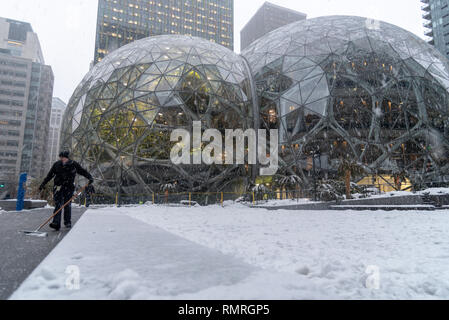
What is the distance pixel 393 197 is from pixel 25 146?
106 meters

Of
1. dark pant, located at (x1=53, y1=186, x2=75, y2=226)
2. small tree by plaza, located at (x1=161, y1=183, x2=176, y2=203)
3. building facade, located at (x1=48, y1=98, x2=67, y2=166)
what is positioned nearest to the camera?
dark pant, located at (x1=53, y1=186, x2=75, y2=226)

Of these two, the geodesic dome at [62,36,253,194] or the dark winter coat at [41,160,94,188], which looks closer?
the dark winter coat at [41,160,94,188]

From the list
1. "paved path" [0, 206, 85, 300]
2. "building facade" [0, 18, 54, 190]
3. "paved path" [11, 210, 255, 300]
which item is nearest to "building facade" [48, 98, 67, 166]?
"building facade" [0, 18, 54, 190]

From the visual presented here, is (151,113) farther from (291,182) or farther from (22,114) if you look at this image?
(22,114)

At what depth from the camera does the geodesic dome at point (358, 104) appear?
17.1 meters

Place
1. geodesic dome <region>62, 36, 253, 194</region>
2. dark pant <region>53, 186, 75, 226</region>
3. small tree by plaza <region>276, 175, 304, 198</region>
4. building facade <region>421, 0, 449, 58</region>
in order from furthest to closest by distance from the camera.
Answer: building facade <region>421, 0, 449, 58</region>, small tree by plaza <region>276, 175, 304, 198</region>, geodesic dome <region>62, 36, 253, 194</region>, dark pant <region>53, 186, 75, 226</region>

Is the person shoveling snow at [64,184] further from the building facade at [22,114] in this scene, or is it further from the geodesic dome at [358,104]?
the building facade at [22,114]

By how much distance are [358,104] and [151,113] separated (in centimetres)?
1415

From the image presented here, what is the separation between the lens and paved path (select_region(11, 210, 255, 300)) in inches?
64.7

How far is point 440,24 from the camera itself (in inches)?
3051

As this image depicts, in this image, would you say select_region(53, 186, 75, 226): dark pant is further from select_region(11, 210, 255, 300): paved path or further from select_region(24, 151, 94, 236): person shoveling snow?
select_region(11, 210, 255, 300): paved path

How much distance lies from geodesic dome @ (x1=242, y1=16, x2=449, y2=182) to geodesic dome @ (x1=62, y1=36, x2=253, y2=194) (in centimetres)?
323

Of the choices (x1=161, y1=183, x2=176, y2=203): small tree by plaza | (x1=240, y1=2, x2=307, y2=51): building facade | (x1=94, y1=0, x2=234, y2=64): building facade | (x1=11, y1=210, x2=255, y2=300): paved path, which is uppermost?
(x1=240, y1=2, x2=307, y2=51): building facade

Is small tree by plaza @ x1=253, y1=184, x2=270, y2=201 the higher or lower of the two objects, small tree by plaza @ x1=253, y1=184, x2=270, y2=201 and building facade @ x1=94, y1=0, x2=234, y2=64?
the lower
